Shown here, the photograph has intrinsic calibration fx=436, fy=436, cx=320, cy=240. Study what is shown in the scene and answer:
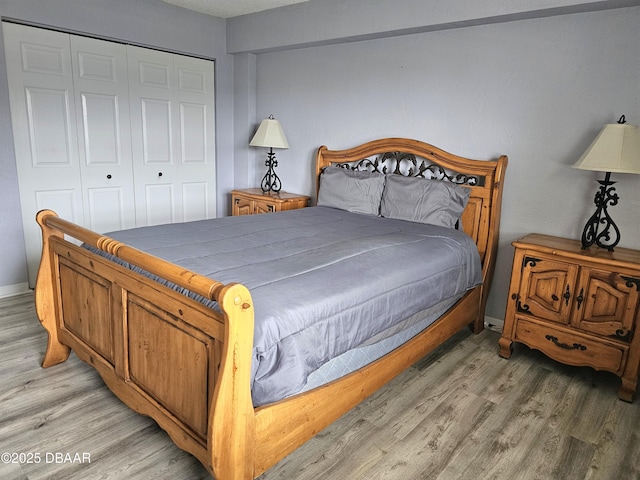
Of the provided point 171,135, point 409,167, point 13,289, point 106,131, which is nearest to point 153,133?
point 171,135

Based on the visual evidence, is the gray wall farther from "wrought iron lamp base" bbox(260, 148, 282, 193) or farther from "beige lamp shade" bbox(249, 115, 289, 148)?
"beige lamp shade" bbox(249, 115, 289, 148)

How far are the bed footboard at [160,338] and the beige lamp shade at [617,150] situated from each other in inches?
83.6

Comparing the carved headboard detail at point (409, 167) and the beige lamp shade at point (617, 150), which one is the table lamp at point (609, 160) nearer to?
the beige lamp shade at point (617, 150)

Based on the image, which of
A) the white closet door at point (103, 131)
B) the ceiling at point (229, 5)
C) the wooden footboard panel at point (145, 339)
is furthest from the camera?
the ceiling at point (229, 5)

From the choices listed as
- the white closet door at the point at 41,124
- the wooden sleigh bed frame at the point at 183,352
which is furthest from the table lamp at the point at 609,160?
the white closet door at the point at 41,124

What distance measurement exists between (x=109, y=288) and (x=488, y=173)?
2.47 m

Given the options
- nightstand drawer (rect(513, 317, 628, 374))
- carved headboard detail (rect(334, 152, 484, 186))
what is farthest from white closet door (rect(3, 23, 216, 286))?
nightstand drawer (rect(513, 317, 628, 374))

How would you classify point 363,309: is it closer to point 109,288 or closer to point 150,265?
point 150,265

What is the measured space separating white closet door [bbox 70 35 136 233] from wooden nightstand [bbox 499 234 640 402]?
3.32m

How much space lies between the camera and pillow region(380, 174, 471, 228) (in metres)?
3.08

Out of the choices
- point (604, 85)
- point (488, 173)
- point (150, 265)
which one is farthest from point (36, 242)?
point (604, 85)

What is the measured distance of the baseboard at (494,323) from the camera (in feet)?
10.4

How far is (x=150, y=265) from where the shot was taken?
1559mm

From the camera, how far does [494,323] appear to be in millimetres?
3223
